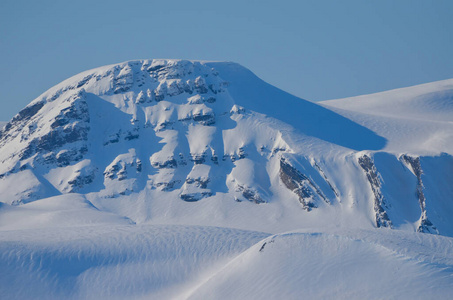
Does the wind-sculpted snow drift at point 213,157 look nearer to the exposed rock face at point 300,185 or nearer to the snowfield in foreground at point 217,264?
the exposed rock face at point 300,185

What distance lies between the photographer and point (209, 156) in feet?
378

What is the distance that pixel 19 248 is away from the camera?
59.1m

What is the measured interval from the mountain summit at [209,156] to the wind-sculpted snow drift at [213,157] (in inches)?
8.4

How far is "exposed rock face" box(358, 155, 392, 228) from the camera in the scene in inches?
→ 3656

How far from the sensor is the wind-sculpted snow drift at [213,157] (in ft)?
317

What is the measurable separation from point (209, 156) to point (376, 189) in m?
31.8

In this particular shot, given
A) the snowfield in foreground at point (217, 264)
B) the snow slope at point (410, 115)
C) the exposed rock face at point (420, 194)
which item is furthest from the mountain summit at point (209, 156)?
the snowfield in foreground at point (217, 264)

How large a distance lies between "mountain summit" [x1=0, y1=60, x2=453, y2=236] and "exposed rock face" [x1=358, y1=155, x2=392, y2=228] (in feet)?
0.71

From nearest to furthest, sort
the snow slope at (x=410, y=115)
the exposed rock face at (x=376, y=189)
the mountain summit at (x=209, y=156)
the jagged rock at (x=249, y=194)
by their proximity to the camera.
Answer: the exposed rock face at (x=376, y=189) < the mountain summit at (x=209, y=156) < the jagged rock at (x=249, y=194) < the snow slope at (x=410, y=115)

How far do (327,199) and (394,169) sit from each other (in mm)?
11411

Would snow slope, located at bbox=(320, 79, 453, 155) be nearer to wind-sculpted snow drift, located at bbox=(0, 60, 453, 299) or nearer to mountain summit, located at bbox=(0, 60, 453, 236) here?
wind-sculpted snow drift, located at bbox=(0, 60, 453, 299)

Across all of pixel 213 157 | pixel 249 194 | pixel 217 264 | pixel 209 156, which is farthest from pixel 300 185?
pixel 217 264

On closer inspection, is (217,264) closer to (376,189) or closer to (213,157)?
(376,189)


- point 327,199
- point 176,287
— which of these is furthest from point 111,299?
point 327,199
